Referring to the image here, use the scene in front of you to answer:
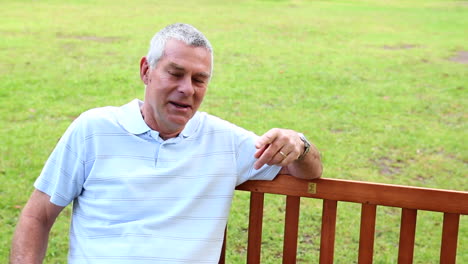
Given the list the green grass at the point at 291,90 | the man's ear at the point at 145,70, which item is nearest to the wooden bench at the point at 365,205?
the man's ear at the point at 145,70

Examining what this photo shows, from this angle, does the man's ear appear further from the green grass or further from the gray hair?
the green grass

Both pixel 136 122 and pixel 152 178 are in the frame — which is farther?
pixel 136 122

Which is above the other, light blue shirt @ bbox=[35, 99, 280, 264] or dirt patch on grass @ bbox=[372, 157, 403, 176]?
light blue shirt @ bbox=[35, 99, 280, 264]

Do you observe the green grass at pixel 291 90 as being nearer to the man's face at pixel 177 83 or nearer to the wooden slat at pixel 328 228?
the wooden slat at pixel 328 228

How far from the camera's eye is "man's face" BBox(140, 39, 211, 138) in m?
2.75

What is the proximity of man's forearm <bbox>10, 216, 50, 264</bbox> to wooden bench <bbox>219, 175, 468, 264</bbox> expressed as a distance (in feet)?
2.93

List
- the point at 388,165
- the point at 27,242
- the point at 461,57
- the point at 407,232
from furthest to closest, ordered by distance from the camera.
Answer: the point at 461,57 → the point at 388,165 → the point at 407,232 → the point at 27,242

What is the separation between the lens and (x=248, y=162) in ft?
9.45

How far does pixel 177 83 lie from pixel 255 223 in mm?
751

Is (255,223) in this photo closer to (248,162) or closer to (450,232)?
(248,162)

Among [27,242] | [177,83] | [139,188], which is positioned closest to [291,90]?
[177,83]

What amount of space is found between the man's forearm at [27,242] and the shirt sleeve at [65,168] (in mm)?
127

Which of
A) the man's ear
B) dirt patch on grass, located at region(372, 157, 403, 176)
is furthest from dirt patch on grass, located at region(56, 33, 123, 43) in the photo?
the man's ear

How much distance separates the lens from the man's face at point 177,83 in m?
2.75
